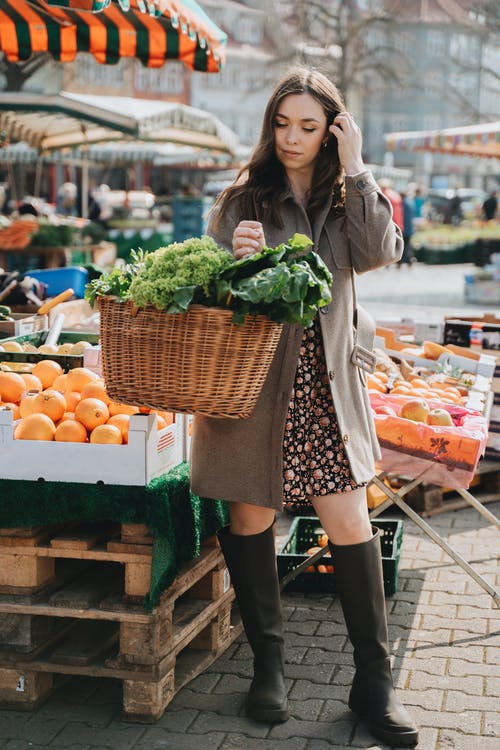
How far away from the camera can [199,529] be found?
350cm

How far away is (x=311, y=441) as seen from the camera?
3.20 metres

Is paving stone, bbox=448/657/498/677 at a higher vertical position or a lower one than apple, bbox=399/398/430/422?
lower

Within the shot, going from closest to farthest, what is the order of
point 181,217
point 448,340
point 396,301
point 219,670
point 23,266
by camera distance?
point 219,670 → point 448,340 → point 23,266 → point 396,301 → point 181,217

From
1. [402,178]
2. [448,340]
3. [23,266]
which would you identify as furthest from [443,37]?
[448,340]

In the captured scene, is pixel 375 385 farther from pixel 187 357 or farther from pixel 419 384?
pixel 187 357

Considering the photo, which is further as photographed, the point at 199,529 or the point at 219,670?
the point at 219,670

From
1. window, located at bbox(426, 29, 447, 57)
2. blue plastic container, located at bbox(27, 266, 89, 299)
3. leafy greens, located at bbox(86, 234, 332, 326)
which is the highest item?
window, located at bbox(426, 29, 447, 57)

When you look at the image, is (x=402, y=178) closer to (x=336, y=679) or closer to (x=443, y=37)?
(x=443, y=37)

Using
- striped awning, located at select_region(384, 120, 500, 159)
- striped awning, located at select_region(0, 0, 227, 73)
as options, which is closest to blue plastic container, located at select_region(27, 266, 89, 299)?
striped awning, located at select_region(0, 0, 227, 73)

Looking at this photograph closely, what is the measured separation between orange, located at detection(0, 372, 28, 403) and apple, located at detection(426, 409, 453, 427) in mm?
1613

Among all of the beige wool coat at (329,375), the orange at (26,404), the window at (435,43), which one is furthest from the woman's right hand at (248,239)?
the window at (435,43)

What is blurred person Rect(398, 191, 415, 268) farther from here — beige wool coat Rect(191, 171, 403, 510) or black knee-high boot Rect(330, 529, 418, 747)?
black knee-high boot Rect(330, 529, 418, 747)

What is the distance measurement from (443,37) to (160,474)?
239 ft

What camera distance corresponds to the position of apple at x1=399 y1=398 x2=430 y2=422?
4.26 meters
